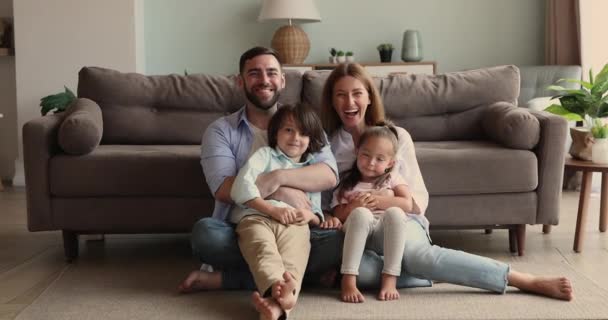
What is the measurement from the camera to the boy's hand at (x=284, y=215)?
2607 mm

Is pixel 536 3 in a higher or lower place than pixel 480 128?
higher

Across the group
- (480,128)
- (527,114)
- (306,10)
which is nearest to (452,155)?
(527,114)

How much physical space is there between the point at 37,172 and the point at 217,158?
0.82 meters

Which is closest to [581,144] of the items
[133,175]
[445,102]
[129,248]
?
[445,102]

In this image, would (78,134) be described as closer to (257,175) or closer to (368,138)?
(257,175)

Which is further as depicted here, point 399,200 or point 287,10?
point 287,10

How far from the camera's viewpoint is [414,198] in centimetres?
278

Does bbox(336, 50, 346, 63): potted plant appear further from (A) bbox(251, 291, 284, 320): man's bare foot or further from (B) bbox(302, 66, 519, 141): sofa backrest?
(A) bbox(251, 291, 284, 320): man's bare foot

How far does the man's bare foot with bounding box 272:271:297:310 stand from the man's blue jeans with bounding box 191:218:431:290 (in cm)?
37

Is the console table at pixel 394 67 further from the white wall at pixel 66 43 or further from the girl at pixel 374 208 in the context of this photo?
the girl at pixel 374 208

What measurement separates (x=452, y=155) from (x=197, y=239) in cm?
112

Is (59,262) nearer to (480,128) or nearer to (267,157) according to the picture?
(267,157)

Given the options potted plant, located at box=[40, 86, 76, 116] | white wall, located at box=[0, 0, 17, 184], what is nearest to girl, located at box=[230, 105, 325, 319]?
potted plant, located at box=[40, 86, 76, 116]

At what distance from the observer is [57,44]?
561cm
